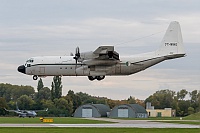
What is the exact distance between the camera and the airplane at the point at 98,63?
8750 cm

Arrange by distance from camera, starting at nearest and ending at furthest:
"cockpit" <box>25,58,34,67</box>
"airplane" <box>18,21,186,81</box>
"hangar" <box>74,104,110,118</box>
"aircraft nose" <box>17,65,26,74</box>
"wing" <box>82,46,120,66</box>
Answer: "wing" <box>82,46,120,66</box>
"airplane" <box>18,21,186,81</box>
"cockpit" <box>25,58,34,67</box>
"aircraft nose" <box>17,65,26,74</box>
"hangar" <box>74,104,110,118</box>

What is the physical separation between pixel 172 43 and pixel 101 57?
1329 cm

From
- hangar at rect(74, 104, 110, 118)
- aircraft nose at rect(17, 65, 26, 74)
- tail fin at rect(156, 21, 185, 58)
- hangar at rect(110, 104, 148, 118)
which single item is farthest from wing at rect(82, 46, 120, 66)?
hangar at rect(74, 104, 110, 118)

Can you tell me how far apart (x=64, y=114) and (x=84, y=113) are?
6876 mm

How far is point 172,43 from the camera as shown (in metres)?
92.5

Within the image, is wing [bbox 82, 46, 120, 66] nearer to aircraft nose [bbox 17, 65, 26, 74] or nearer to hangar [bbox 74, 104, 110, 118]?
aircraft nose [bbox 17, 65, 26, 74]

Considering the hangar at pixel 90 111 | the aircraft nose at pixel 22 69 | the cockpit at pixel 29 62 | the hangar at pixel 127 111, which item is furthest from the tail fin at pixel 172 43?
the hangar at pixel 90 111

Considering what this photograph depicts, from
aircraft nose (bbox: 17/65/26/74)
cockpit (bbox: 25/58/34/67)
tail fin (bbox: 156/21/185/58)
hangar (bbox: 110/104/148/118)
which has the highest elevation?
tail fin (bbox: 156/21/185/58)

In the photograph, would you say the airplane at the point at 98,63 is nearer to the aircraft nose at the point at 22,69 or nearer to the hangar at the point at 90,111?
the aircraft nose at the point at 22,69

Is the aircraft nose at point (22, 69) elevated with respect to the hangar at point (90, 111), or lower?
elevated

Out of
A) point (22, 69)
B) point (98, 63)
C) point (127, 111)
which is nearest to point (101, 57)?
point (98, 63)

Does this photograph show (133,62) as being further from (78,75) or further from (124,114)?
(124,114)

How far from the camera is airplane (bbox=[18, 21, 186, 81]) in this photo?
87500mm

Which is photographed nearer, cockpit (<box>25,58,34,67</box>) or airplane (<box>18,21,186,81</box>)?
airplane (<box>18,21,186,81</box>)
